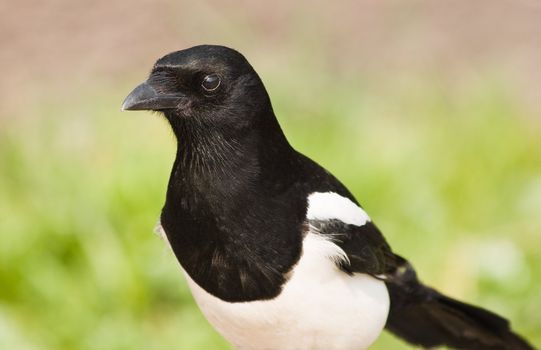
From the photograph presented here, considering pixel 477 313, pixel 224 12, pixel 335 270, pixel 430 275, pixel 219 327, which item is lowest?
pixel 219 327

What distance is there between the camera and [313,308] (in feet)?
8.35

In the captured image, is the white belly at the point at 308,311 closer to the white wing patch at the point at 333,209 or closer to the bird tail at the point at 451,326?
the white wing patch at the point at 333,209

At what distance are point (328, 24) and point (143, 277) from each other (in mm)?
2180

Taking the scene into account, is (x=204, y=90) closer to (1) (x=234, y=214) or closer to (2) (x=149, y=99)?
(2) (x=149, y=99)

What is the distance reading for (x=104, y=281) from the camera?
3.76m

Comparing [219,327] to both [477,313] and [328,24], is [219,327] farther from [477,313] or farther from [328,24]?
[328,24]

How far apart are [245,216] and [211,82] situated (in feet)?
1.00

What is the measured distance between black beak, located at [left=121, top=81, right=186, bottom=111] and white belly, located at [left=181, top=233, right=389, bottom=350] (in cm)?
41

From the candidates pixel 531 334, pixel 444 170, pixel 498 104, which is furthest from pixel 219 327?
pixel 498 104

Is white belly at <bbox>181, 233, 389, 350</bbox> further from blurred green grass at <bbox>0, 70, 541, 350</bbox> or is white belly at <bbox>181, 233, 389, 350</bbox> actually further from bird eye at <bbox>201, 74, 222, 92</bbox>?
blurred green grass at <bbox>0, 70, 541, 350</bbox>

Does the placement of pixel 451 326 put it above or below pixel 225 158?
above

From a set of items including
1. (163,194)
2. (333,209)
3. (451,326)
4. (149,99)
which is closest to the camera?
(149,99)

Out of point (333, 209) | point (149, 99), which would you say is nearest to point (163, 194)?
point (333, 209)

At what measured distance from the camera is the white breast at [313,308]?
8.28ft
